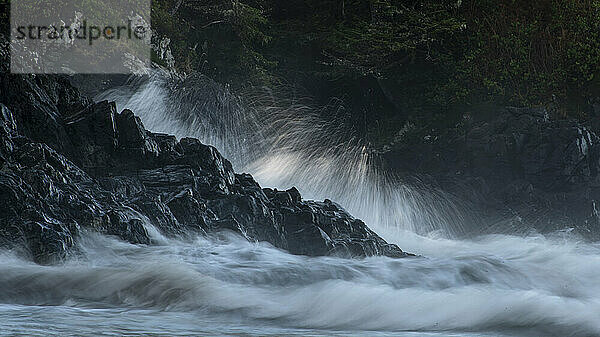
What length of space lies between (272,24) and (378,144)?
3754mm

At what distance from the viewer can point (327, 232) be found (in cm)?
899

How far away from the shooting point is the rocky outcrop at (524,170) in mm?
13016

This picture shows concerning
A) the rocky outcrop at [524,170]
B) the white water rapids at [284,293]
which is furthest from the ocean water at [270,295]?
the rocky outcrop at [524,170]

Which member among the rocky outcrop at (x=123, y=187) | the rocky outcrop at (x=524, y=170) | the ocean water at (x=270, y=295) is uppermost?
the rocky outcrop at (x=524, y=170)

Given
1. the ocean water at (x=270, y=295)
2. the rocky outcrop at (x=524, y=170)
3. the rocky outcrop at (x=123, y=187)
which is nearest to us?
the ocean water at (x=270, y=295)

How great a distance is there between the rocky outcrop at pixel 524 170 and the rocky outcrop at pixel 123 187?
4.66 metres

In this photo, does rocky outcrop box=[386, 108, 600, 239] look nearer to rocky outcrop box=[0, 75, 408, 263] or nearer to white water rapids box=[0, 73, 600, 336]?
white water rapids box=[0, 73, 600, 336]

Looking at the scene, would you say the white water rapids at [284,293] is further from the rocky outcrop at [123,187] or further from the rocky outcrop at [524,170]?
the rocky outcrop at [524,170]

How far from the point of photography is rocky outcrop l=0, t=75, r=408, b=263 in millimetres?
7469

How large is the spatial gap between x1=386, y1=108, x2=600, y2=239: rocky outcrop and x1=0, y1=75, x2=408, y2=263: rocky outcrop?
466 cm

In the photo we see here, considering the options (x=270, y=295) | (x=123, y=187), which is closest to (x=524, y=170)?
(x=123, y=187)

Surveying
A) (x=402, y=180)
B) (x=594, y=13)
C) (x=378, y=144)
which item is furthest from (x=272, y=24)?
(x=594, y=13)

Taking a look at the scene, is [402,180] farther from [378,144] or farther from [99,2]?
[99,2]

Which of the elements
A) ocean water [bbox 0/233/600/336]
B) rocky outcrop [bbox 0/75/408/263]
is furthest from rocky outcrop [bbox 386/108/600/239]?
ocean water [bbox 0/233/600/336]
